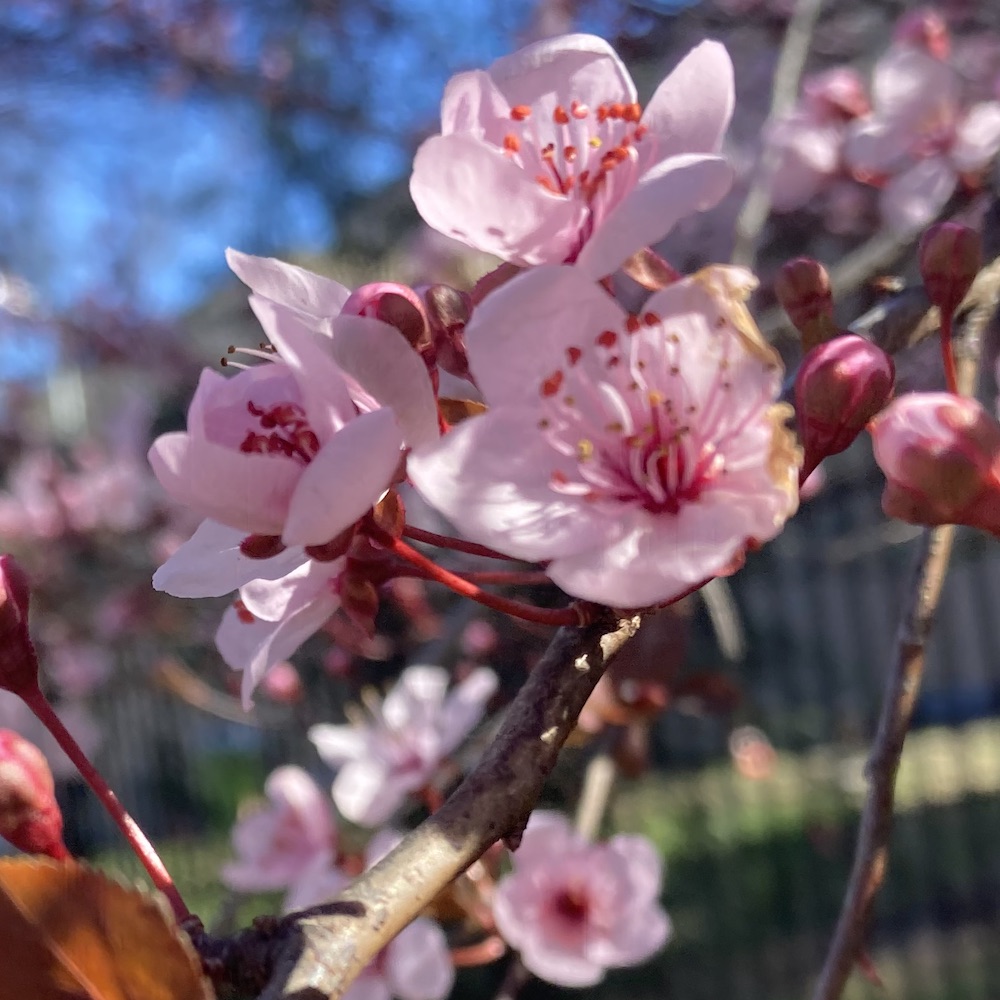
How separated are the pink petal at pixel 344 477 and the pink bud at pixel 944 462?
265 mm

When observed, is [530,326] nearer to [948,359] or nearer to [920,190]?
[948,359]

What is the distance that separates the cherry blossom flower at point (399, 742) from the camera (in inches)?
51.8

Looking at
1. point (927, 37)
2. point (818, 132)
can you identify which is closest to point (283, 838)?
point (818, 132)

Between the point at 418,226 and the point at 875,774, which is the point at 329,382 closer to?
the point at 875,774

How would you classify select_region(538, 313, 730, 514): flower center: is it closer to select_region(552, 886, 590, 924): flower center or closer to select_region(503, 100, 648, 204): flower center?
select_region(503, 100, 648, 204): flower center

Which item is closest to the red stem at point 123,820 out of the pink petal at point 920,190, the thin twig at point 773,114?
the pink petal at point 920,190

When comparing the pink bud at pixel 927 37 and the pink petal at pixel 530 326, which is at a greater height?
the pink petal at pixel 530 326

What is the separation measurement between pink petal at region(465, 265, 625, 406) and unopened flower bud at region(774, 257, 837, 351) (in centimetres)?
14

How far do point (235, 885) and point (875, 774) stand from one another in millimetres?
941

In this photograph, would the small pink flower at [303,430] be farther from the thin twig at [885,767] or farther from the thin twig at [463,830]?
the thin twig at [885,767]

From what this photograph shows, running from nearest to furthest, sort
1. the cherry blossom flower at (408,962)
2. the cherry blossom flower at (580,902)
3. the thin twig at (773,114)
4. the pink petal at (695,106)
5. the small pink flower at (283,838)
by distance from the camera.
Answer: the pink petal at (695,106) < the cherry blossom flower at (408,962) < the cherry blossom flower at (580,902) < the small pink flower at (283,838) < the thin twig at (773,114)

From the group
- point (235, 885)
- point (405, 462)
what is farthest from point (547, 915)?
point (405, 462)

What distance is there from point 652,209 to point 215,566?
318 millimetres

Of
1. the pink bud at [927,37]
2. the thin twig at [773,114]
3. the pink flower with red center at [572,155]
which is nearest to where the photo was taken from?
the pink flower with red center at [572,155]
